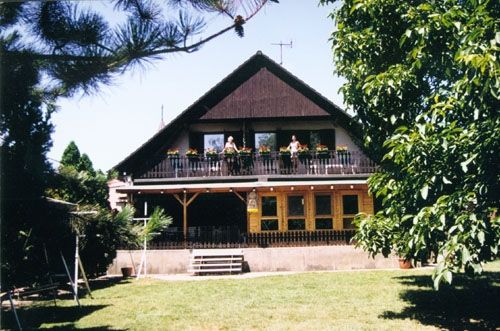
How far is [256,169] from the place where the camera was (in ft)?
61.8

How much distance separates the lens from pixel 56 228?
652cm

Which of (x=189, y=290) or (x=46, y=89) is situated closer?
(x=46, y=89)

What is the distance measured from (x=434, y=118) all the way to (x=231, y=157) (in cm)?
1373

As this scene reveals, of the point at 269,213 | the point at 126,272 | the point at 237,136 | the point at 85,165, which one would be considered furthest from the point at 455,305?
the point at 85,165

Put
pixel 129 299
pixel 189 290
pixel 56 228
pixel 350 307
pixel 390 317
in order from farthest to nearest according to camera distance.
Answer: pixel 189 290 < pixel 129 299 < pixel 350 307 < pixel 390 317 < pixel 56 228

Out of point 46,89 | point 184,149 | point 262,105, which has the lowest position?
point 46,89

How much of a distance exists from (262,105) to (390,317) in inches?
524

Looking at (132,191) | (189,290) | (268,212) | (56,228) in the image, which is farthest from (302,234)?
(56,228)

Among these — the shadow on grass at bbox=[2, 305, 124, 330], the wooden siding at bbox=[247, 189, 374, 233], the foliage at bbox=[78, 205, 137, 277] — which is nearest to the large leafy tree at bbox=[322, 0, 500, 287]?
the shadow on grass at bbox=[2, 305, 124, 330]

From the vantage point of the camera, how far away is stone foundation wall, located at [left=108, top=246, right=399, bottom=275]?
1673 centimetres

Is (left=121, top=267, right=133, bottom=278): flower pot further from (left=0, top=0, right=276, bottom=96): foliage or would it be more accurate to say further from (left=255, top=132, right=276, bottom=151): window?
(left=0, top=0, right=276, bottom=96): foliage

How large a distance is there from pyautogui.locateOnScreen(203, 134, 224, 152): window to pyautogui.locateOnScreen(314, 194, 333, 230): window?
534 cm

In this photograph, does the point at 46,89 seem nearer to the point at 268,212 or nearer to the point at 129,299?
the point at 129,299

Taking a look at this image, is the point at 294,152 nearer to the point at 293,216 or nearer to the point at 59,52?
the point at 293,216
